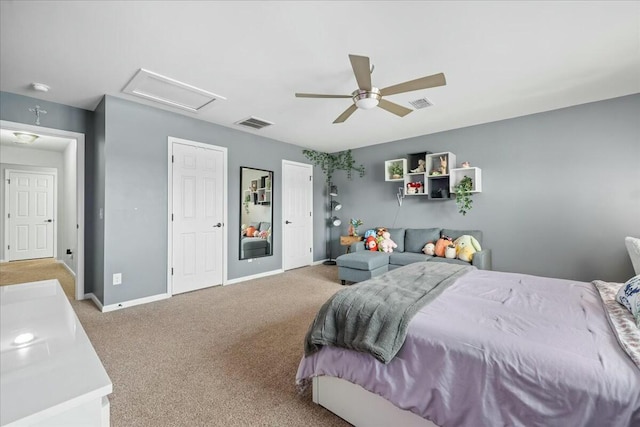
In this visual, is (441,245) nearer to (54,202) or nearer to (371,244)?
(371,244)

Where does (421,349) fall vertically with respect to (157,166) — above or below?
below

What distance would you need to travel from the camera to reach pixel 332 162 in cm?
630

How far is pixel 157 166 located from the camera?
3721 mm

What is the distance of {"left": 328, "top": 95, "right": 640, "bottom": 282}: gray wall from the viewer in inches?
132

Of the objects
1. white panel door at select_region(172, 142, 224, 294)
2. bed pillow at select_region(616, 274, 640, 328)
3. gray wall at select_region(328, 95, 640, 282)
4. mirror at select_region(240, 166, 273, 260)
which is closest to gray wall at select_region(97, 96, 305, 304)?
white panel door at select_region(172, 142, 224, 294)

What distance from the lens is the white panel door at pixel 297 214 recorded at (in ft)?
17.6

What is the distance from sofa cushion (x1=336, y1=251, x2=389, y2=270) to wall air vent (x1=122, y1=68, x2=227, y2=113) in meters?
2.77

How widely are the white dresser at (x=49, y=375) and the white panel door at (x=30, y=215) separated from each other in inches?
297

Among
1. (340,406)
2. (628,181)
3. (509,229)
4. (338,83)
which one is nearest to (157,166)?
(338,83)

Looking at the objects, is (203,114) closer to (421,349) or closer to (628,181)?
(421,349)

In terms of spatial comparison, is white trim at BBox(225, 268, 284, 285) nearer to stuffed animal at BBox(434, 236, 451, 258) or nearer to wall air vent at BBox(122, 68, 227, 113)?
wall air vent at BBox(122, 68, 227, 113)

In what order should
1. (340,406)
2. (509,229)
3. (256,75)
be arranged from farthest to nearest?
(509,229), (256,75), (340,406)

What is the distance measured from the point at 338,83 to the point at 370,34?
760mm

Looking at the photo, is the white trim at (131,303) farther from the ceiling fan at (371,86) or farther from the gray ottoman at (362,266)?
the ceiling fan at (371,86)
